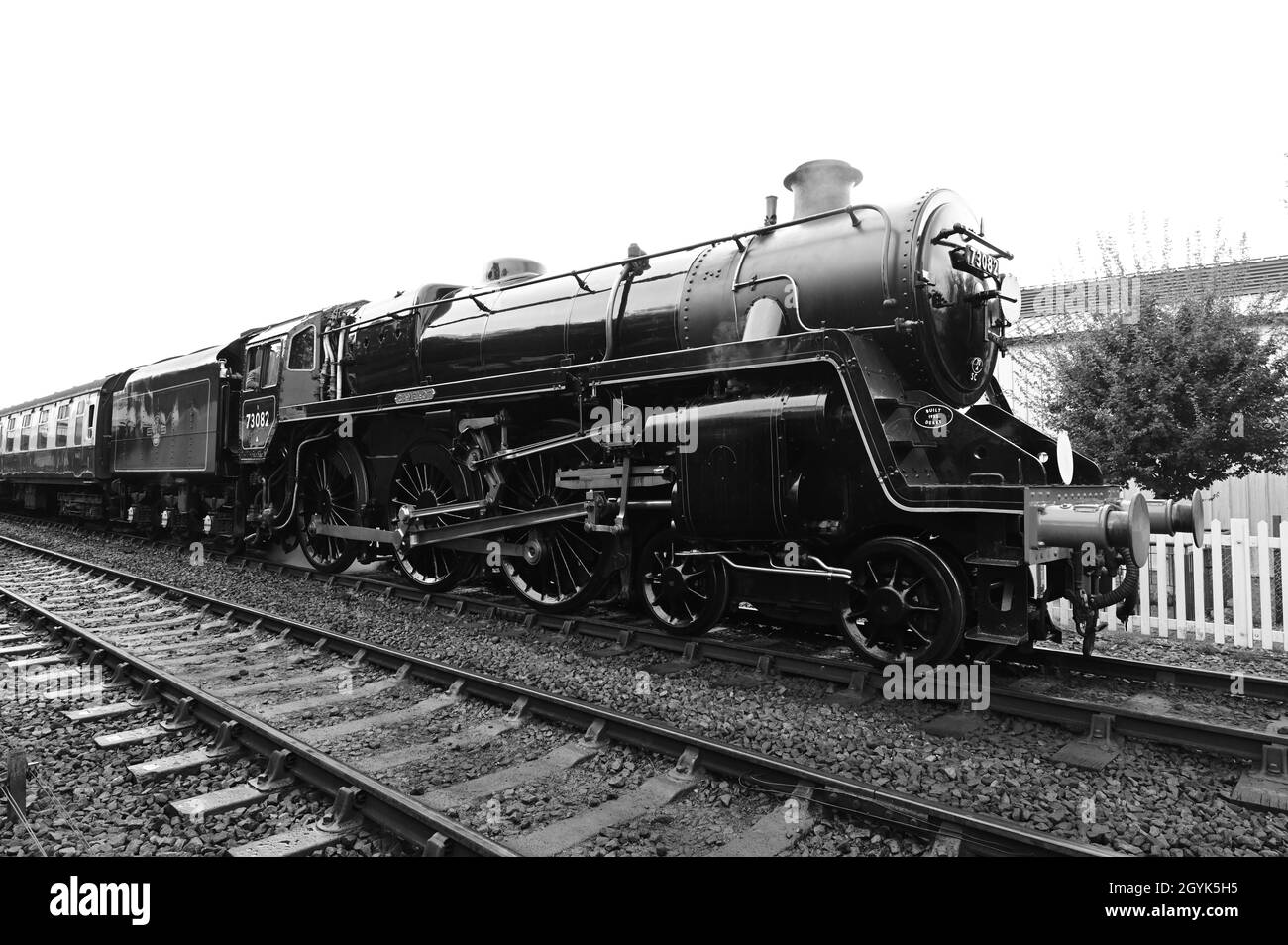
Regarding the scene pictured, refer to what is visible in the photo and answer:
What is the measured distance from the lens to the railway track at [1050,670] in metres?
3.82

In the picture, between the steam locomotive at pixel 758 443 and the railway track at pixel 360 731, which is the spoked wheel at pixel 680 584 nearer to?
the steam locomotive at pixel 758 443

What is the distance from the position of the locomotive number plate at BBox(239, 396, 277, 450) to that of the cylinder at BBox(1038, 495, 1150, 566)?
9.13 meters

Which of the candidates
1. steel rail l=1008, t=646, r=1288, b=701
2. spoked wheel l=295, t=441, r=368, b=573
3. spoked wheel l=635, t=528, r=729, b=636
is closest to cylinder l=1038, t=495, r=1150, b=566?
steel rail l=1008, t=646, r=1288, b=701

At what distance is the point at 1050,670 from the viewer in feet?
17.0

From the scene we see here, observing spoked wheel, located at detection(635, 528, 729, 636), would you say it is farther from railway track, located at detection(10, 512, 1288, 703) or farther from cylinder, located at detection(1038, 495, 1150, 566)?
cylinder, located at detection(1038, 495, 1150, 566)

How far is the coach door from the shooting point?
404 inches

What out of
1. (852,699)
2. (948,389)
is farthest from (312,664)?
(948,389)

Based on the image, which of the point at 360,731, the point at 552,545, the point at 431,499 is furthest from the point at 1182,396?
the point at 360,731

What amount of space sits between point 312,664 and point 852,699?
3.94 meters

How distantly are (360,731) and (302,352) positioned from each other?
6.95 m

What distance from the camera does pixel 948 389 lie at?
5.36m

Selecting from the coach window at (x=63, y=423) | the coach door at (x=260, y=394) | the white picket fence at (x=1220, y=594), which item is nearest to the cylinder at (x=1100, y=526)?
the white picket fence at (x=1220, y=594)

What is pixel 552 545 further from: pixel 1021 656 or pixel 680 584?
pixel 1021 656
